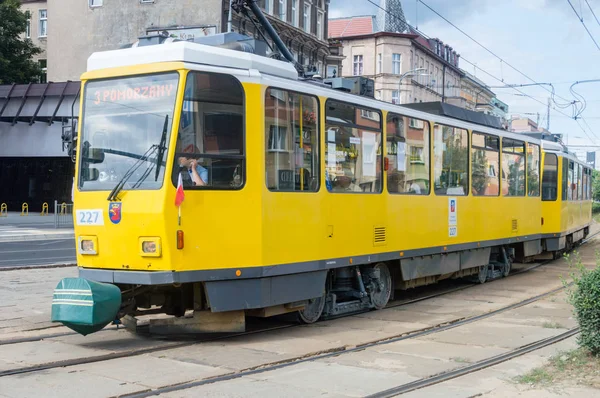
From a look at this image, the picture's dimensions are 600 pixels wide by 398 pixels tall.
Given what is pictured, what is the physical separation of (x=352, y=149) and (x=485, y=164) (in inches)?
228

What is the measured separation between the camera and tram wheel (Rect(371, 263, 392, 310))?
12.1 meters

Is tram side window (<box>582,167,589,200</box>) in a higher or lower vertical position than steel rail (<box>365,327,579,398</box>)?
higher

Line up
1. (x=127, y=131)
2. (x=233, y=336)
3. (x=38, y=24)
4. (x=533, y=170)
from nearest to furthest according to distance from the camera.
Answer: (x=127, y=131) < (x=233, y=336) < (x=533, y=170) < (x=38, y=24)

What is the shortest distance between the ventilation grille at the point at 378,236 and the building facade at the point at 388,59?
56.8m

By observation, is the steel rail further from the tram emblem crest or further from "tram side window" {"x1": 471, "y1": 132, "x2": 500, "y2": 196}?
"tram side window" {"x1": 471, "y1": 132, "x2": 500, "y2": 196}

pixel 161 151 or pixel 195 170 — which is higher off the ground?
pixel 161 151

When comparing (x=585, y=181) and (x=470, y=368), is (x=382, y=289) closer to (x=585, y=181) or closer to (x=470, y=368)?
(x=470, y=368)

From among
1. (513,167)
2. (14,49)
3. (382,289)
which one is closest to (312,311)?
(382,289)

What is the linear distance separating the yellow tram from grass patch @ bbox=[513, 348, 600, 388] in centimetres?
321

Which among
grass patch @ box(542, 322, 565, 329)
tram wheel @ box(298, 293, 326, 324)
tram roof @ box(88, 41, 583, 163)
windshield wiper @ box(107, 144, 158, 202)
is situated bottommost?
grass patch @ box(542, 322, 565, 329)

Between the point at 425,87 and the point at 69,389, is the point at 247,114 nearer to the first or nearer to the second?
the point at 69,389

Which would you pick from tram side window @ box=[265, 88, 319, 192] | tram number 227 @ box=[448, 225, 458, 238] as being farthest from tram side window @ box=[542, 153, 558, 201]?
tram side window @ box=[265, 88, 319, 192]

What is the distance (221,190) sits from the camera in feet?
29.2

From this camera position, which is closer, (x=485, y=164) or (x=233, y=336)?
(x=233, y=336)
